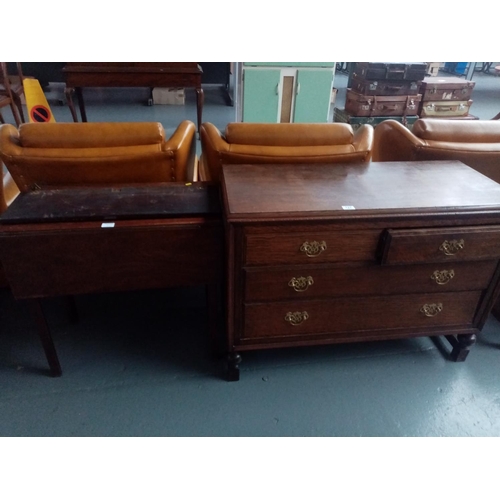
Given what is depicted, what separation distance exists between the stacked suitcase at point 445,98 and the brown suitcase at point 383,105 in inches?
3.7

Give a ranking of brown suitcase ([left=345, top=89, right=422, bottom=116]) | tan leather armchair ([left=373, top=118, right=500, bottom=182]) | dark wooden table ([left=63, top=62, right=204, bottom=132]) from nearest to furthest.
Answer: tan leather armchair ([left=373, top=118, right=500, bottom=182]) → dark wooden table ([left=63, top=62, right=204, bottom=132]) → brown suitcase ([left=345, top=89, right=422, bottom=116])

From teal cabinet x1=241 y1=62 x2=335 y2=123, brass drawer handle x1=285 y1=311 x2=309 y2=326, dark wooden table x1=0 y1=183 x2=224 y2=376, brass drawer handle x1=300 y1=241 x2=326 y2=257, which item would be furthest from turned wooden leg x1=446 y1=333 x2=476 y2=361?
teal cabinet x1=241 y1=62 x2=335 y2=123

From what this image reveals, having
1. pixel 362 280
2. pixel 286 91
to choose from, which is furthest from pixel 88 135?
pixel 286 91

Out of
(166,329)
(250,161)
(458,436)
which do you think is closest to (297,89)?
(250,161)

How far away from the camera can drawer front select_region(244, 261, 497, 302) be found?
1285 millimetres

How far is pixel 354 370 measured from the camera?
1581 mm

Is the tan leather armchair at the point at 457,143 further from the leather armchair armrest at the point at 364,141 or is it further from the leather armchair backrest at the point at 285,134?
the leather armchair backrest at the point at 285,134

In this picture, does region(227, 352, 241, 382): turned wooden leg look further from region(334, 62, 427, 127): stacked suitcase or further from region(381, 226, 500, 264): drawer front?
region(334, 62, 427, 127): stacked suitcase

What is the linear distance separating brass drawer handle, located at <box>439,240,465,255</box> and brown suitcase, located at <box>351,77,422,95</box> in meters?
3.09

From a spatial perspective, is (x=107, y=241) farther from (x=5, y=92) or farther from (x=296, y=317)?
(x=5, y=92)

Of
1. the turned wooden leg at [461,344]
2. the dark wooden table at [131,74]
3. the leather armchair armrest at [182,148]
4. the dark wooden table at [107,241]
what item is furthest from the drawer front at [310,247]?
the dark wooden table at [131,74]

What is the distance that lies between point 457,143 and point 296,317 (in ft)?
3.33

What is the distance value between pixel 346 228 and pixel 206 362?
81cm

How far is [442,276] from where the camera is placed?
1373 millimetres
